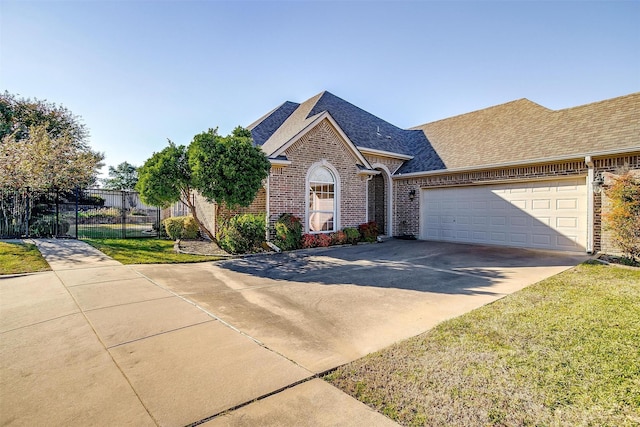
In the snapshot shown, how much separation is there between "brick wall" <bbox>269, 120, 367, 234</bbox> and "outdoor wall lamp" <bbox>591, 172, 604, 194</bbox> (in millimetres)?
8326

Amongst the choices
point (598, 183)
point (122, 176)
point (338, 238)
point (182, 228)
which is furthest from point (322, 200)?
point (122, 176)

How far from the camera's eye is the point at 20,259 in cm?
912

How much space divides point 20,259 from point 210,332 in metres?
8.84

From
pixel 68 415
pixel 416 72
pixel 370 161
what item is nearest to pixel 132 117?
pixel 370 161

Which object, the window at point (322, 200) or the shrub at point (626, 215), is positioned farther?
the window at point (322, 200)

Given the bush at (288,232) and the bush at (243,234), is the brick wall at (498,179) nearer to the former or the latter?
the bush at (288,232)

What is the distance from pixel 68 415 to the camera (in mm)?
2543

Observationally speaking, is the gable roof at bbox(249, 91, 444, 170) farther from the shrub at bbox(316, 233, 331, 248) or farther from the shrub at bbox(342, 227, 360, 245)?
the shrub at bbox(316, 233, 331, 248)

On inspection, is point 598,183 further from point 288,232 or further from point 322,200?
point 288,232

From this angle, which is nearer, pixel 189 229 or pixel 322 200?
pixel 322 200

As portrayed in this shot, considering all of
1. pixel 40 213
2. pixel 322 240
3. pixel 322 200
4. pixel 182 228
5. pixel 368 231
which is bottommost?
pixel 322 240

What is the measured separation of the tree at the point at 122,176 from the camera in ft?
147

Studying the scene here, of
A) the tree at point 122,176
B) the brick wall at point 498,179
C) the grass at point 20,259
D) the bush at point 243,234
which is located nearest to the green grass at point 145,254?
the bush at point 243,234

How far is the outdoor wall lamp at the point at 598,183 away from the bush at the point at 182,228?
15899 millimetres
